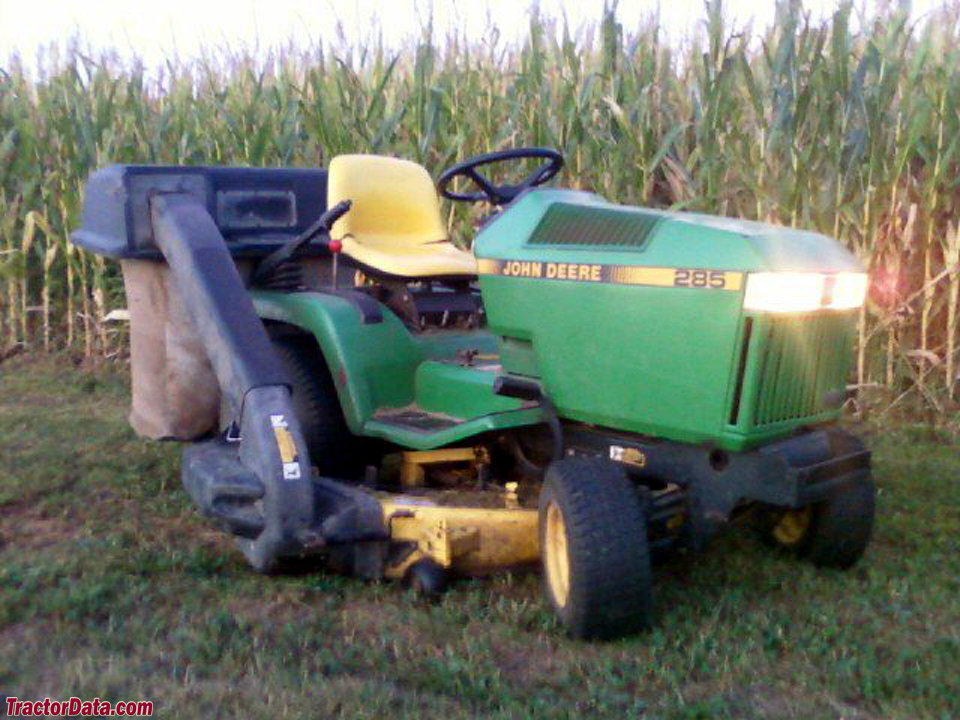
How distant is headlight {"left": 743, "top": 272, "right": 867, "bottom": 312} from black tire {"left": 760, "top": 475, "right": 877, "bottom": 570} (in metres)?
0.58

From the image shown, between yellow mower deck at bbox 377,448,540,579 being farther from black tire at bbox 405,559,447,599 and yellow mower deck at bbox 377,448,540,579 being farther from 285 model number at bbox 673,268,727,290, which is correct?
285 model number at bbox 673,268,727,290

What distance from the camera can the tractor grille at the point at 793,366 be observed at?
3008 millimetres

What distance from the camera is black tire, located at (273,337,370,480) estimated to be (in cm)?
409

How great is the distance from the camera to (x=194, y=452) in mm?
4023

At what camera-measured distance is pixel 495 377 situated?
3617 millimetres

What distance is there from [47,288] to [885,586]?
584 centimetres

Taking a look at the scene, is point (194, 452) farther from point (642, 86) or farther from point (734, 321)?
point (642, 86)

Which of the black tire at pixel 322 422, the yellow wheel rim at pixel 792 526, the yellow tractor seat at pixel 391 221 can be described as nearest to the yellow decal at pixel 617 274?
the yellow tractor seat at pixel 391 221

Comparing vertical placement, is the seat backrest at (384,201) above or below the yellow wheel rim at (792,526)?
above

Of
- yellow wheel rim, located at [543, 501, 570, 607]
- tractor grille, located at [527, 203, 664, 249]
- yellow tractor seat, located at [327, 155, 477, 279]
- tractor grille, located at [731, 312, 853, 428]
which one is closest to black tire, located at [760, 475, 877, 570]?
tractor grille, located at [731, 312, 853, 428]

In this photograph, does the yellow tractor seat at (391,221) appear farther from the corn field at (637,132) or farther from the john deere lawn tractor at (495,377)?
the corn field at (637,132)

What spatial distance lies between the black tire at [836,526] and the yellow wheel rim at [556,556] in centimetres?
82

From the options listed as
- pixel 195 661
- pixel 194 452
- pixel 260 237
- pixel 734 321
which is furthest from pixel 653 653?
pixel 260 237

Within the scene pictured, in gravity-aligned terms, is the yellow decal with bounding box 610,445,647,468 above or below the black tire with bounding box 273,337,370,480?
above
